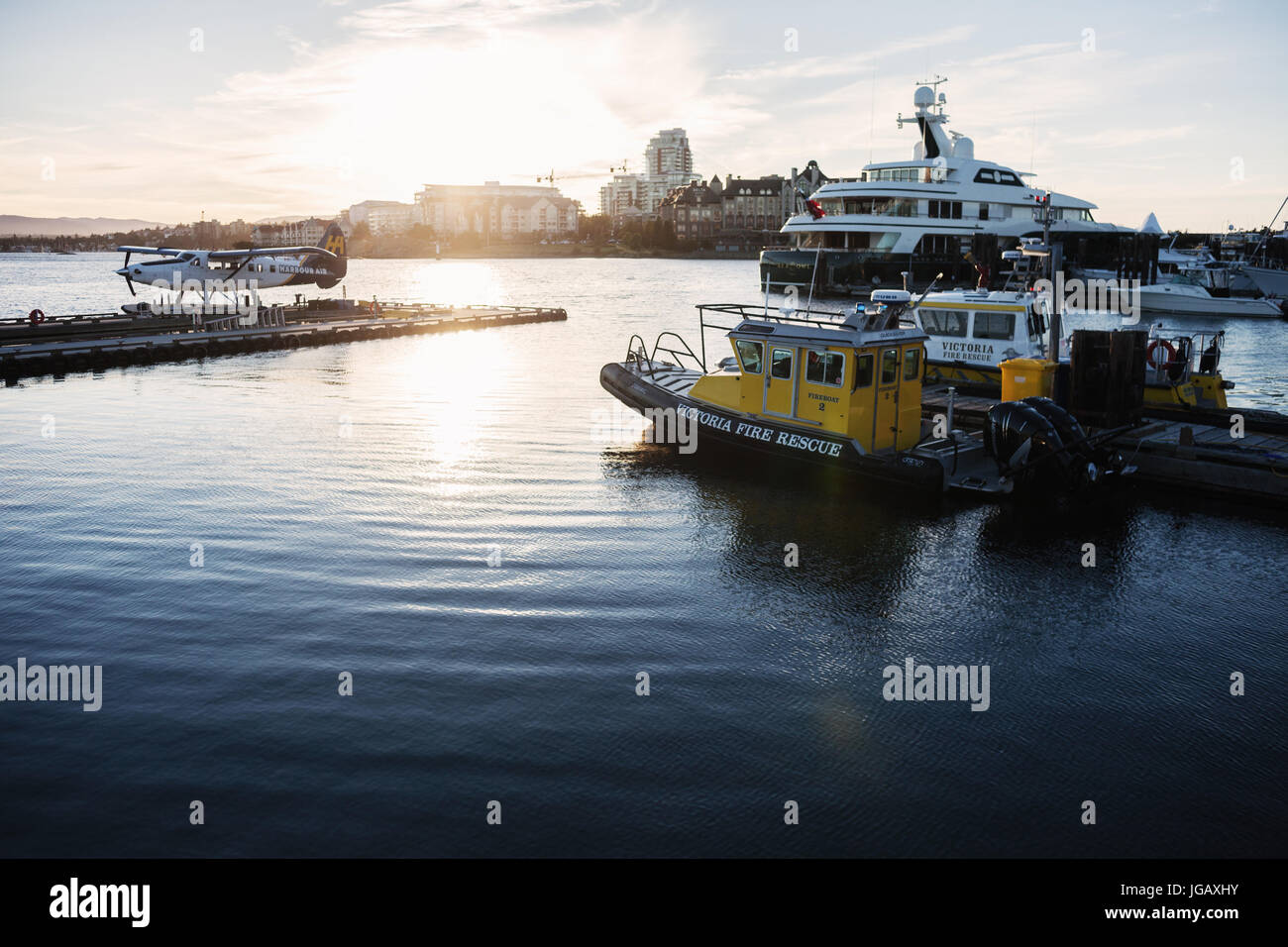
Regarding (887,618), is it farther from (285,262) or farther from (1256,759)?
(285,262)

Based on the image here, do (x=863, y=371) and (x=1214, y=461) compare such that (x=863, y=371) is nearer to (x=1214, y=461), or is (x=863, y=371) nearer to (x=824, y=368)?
Result: (x=824, y=368)

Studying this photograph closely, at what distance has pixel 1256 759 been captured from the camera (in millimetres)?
8797

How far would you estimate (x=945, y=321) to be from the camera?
24.4 m

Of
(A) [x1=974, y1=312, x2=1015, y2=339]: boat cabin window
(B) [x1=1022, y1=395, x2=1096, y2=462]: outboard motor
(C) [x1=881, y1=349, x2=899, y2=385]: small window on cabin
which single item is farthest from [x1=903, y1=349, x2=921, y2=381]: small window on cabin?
(A) [x1=974, y1=312, x2=1015, y2=339]: boat cabin window

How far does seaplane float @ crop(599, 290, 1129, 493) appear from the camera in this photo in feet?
54.5

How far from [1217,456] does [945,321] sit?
842 cm

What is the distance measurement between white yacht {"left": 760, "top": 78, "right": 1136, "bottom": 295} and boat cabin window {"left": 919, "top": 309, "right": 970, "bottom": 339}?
43198mm

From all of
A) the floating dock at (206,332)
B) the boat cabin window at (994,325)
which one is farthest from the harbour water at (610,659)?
the floating dock at (206,332)

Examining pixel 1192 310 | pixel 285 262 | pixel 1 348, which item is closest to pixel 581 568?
pixel 1 348

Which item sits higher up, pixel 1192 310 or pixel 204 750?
pixel 1192 310

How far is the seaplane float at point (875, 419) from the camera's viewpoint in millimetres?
16609

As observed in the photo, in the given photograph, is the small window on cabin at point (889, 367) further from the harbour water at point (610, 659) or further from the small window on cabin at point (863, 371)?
the harbour water at point (610, 659)

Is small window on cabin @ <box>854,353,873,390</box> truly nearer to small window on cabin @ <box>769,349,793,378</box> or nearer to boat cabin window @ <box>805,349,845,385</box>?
boat cabin window @ <box>805,349,845,385</box>

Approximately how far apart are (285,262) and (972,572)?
5388cm
